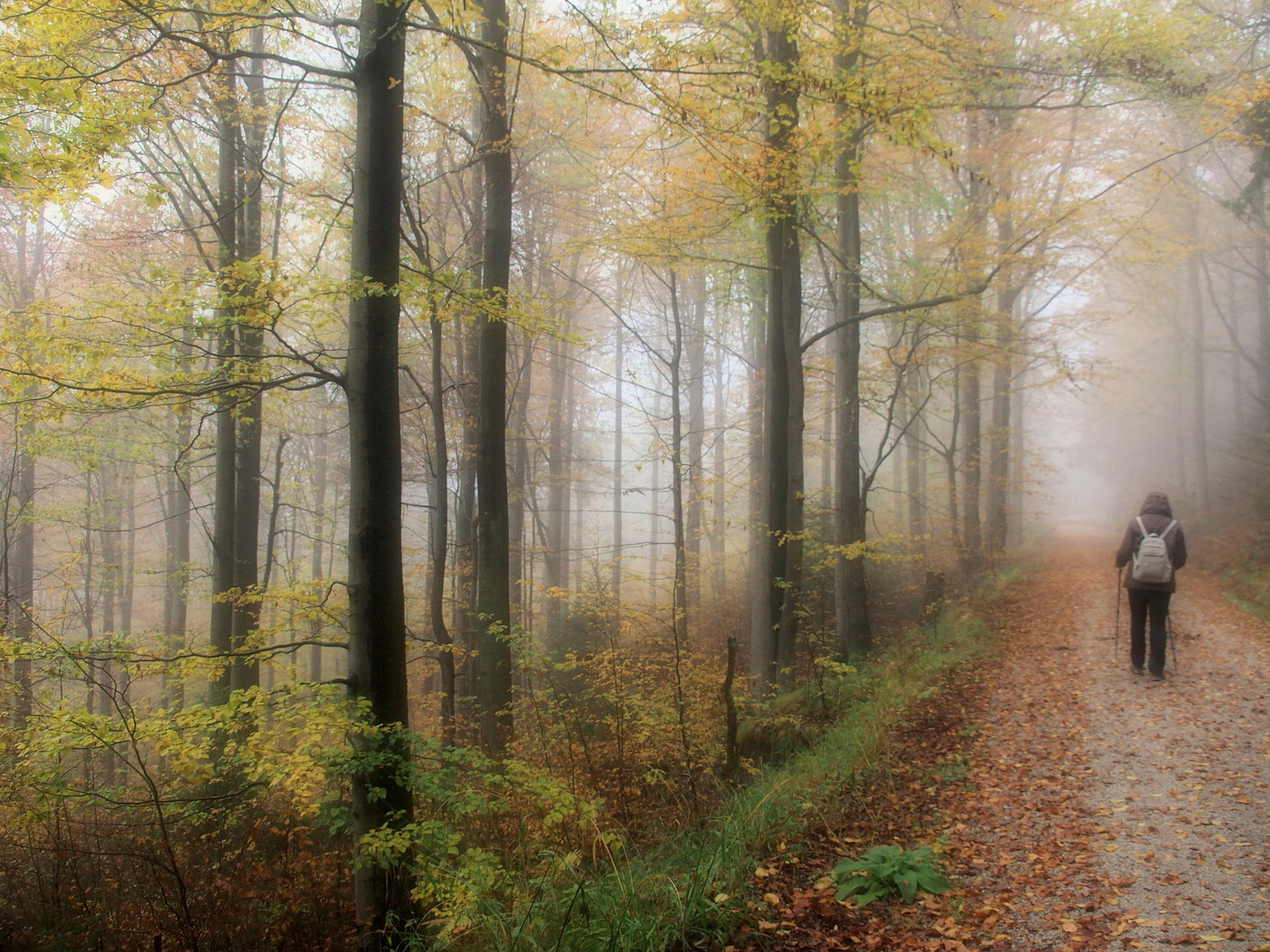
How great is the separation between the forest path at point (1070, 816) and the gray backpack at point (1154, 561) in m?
1.12

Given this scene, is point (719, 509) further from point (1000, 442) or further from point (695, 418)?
point (1000, 442)

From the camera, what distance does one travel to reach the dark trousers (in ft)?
22.8

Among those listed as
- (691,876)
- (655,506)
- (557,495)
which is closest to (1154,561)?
(691,876)

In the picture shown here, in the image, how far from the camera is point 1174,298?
70.0 ft

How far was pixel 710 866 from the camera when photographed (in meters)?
3.35

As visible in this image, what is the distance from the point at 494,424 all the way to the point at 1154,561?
7.23 m

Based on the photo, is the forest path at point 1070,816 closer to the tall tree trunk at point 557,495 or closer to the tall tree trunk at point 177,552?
the tall tree trunk at point 177,552

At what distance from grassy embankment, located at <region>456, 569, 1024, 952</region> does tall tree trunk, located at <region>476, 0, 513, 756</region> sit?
314cm

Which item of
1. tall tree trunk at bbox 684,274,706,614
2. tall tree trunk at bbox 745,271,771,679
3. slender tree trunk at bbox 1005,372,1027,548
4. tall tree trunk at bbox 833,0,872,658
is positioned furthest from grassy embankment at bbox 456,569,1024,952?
slender tree trunk at bbox 1005,372,1027,548

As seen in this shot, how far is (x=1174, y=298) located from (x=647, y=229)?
70.3 ft

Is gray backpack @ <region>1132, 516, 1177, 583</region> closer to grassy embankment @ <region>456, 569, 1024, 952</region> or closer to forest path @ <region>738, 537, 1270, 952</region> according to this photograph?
forest path @ <region>738, 537, 1270, 952</region>

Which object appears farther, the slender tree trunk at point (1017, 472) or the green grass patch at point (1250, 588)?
the slender tree trunk at point (1017, 472)

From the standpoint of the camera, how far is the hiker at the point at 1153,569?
6914 mm

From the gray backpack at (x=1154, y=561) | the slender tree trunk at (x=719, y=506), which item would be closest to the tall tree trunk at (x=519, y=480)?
the slender tree trunk at (x=719, y=506)
